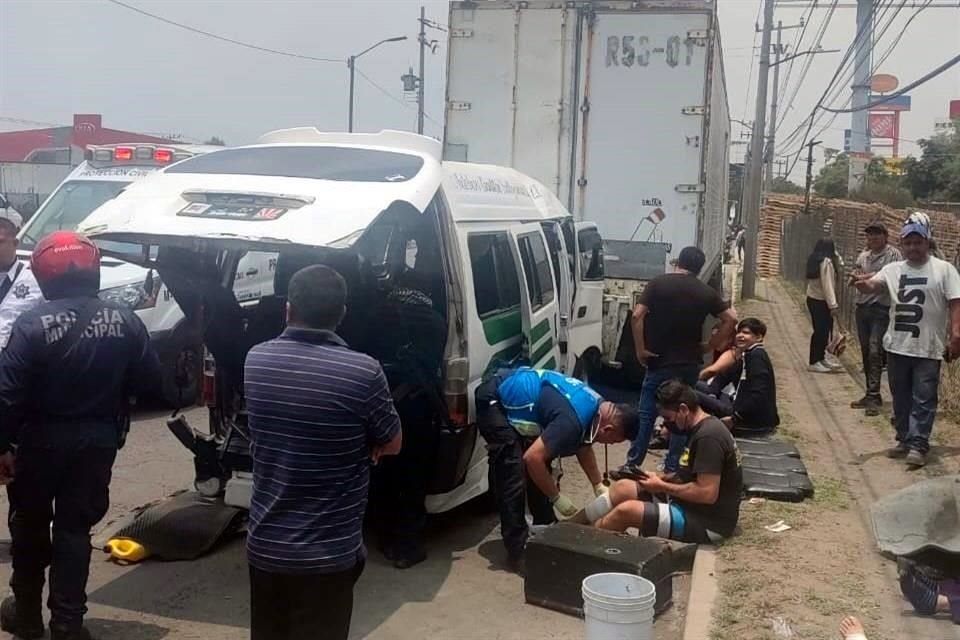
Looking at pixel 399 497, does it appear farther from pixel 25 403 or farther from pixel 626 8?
pixel 626 8

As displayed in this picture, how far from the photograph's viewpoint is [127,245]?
9328mm

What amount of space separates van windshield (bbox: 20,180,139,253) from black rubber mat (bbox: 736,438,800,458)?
5.98 meters

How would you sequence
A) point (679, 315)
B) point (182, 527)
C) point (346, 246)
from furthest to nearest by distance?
point (679, 315)
point (182, 527)
point (346, 246)

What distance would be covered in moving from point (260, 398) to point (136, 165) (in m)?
7.48

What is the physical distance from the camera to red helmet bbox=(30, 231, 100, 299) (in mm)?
4355

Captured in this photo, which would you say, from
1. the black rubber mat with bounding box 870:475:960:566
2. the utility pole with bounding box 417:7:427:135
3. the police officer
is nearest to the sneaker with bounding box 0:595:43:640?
the police officer

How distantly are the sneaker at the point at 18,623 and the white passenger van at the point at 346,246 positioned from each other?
4.19 ft

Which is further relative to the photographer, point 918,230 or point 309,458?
point 918,230

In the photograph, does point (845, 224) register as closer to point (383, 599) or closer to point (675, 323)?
point (675, 323)

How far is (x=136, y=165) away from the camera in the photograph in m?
10.1

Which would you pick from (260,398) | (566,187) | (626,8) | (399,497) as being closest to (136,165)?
(566,187)

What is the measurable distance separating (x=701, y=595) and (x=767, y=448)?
10.3ft

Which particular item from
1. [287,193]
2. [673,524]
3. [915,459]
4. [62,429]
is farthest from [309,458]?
[915,459]

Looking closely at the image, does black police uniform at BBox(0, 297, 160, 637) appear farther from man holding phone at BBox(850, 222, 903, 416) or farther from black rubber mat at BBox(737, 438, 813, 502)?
man holding phone at BBox(850, 222, 903, 416)
